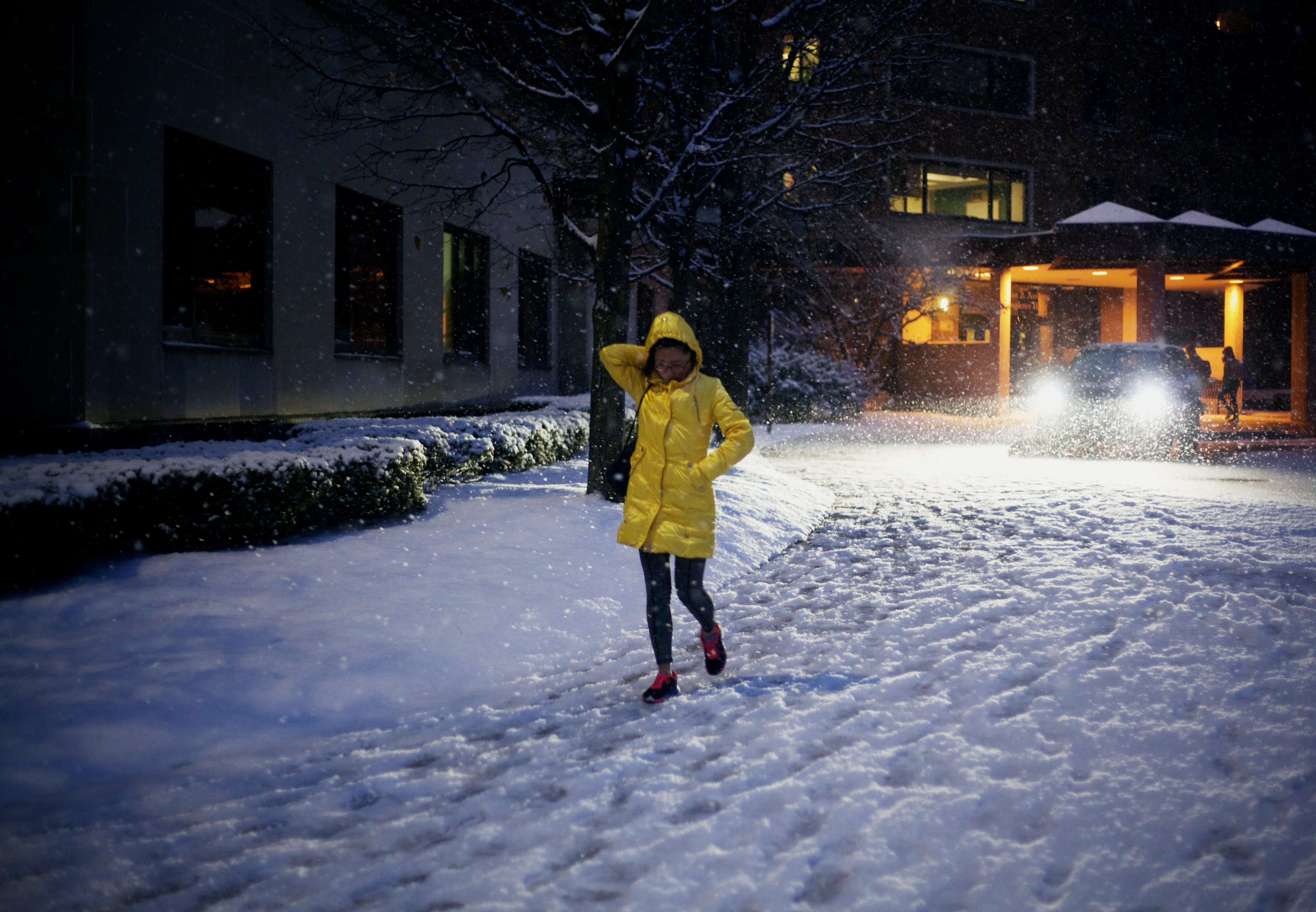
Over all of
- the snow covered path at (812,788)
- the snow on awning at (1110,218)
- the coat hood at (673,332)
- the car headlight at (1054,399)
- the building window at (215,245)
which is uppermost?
the snow on awning at (1110,218)

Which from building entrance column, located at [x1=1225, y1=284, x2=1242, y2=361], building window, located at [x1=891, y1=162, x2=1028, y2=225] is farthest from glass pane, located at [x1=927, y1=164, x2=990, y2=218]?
building entrance column, located at [x1=1225, y1=284, x2=1242, y2=361]

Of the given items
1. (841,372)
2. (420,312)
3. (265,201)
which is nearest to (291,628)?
(265,201)

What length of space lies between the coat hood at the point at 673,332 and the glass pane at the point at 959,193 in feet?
110

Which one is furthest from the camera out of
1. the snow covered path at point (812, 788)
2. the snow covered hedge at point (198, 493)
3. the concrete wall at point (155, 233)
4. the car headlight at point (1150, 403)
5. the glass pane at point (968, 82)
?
the glass pane at point (968, 82)

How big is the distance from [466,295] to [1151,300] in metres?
19.4

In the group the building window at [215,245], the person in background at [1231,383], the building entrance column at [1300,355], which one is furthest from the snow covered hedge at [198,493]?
the building entrance column at [1300,355]

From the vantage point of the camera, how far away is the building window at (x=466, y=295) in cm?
1608

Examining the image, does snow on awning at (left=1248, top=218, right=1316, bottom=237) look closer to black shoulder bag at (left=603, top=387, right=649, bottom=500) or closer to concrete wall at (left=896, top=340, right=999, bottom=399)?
concrete wall at (left=896, top=340, right=999, bottom=399)

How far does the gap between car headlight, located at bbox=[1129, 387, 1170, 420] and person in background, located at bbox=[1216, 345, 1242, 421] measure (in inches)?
315

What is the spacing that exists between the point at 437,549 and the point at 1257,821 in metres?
5.23

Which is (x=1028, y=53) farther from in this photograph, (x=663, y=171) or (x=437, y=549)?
(x=437, y=549)

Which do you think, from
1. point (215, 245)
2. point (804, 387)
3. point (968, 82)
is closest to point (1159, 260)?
point (804, 387)

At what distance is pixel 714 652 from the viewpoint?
479 cm

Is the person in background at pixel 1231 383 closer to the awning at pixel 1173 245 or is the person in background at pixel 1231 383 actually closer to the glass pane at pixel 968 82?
the awning at pixel 1173 245
